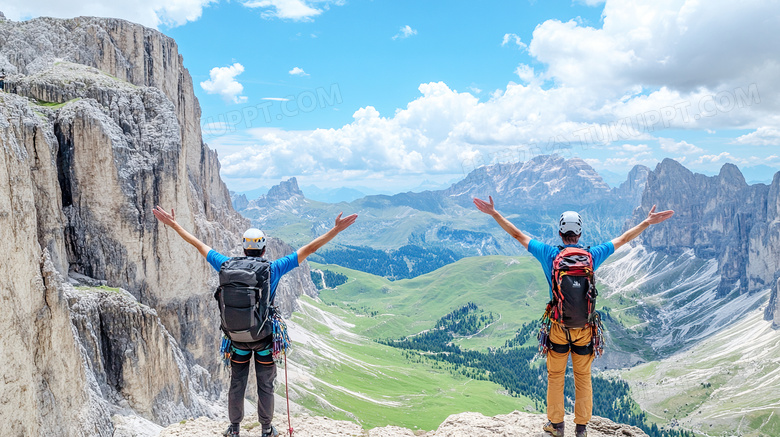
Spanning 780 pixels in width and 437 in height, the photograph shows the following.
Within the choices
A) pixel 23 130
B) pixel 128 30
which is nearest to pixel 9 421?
pixel 23 130

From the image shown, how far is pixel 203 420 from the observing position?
17672 mm

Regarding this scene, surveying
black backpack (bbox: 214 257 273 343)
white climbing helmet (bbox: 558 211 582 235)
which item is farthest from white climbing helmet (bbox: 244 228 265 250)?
white climbing helmet (bbox: 558 211 582 235)

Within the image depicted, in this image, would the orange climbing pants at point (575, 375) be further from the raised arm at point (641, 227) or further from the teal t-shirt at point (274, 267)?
the teal t-shirt at point (274, 267)

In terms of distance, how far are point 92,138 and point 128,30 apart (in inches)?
1872

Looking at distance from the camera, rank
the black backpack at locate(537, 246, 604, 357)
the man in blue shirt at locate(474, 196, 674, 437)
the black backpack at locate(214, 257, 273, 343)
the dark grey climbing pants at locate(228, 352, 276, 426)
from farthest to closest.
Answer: the dark grey climbing pants at locate(228, 352, 276, 426)
the man in blue shirt at locate(474, 196, 674, 437)
the black backpack at locate(214, 257, 273, 343)
the black backpack at locate(537, 246, 604, 357)

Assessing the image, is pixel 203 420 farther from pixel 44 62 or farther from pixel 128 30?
pixel 128 30

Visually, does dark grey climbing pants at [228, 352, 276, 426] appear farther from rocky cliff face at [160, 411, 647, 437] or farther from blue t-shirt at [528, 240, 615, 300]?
blue t-shirt at [528, 240, 615, 300]

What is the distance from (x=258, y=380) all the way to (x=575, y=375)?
921cm

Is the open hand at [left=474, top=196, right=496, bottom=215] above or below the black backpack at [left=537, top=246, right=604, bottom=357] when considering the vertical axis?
above

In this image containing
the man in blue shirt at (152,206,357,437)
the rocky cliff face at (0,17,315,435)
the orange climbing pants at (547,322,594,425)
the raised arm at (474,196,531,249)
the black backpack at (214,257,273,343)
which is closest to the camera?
the black backpack at (214,257,273,343)

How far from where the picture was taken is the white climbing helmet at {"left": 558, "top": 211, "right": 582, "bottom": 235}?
42.2 ft

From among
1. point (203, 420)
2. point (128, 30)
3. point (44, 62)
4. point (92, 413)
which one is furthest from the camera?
point (128, 30)

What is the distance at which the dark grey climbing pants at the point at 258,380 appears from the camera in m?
13.5

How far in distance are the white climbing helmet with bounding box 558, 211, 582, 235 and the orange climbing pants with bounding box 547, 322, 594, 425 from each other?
2.63 meters
